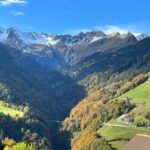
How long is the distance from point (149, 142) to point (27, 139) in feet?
118

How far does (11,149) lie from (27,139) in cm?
1096

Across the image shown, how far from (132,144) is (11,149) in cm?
2798

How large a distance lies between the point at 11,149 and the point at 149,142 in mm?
31756

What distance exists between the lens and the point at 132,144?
104 m

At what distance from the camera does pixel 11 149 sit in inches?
4567

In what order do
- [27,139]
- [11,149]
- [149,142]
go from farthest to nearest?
[27,139] < [11,149] < [149,142]

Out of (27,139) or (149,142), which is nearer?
(149,142)

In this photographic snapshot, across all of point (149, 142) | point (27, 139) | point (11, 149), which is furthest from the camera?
point (27, 139)

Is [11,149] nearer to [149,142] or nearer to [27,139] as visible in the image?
[27,139]

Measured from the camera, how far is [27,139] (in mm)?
126625

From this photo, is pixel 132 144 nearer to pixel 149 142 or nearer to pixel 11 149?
pixel 149 142

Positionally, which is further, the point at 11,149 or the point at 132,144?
the point at 11,149

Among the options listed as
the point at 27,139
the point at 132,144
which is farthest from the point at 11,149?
the point at 132,144

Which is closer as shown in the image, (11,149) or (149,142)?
(149,142)
